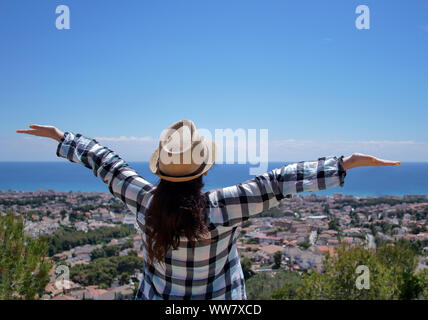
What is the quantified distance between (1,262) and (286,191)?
16.3 ft

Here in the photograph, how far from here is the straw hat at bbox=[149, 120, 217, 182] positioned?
0.93 meters

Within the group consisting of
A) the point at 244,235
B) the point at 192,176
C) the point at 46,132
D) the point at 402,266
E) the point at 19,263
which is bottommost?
the point at 244,235

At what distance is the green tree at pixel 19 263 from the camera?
447 cm

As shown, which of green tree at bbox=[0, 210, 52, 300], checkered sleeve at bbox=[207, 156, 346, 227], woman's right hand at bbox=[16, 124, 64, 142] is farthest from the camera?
green tree at bbox=[0, 210, 52, 300]

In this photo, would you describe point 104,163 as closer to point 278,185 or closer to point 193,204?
point 193,204

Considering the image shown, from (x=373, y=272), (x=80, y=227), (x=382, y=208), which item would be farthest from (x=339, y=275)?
(x=382, y=208)

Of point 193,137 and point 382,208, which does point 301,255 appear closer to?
point 382,208

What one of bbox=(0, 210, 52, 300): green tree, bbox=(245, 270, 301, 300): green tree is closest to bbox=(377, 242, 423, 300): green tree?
bbox=(245, 270, 301, 300): green tree

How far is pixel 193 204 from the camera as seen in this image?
896mm

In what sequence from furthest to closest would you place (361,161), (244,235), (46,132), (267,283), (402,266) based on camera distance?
1. (244,235)
2. (267,283)
3. (402,266)
4. (46,132)
5. (361,161)

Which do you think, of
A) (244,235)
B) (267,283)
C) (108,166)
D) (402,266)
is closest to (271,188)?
(108,166)

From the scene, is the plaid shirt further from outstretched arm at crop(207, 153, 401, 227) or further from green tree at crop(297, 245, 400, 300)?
green tree at crop(297, 245, 400, 300)

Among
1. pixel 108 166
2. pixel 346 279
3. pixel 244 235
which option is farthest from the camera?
pixel 244 235

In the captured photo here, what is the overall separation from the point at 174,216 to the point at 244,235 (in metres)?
21.9
